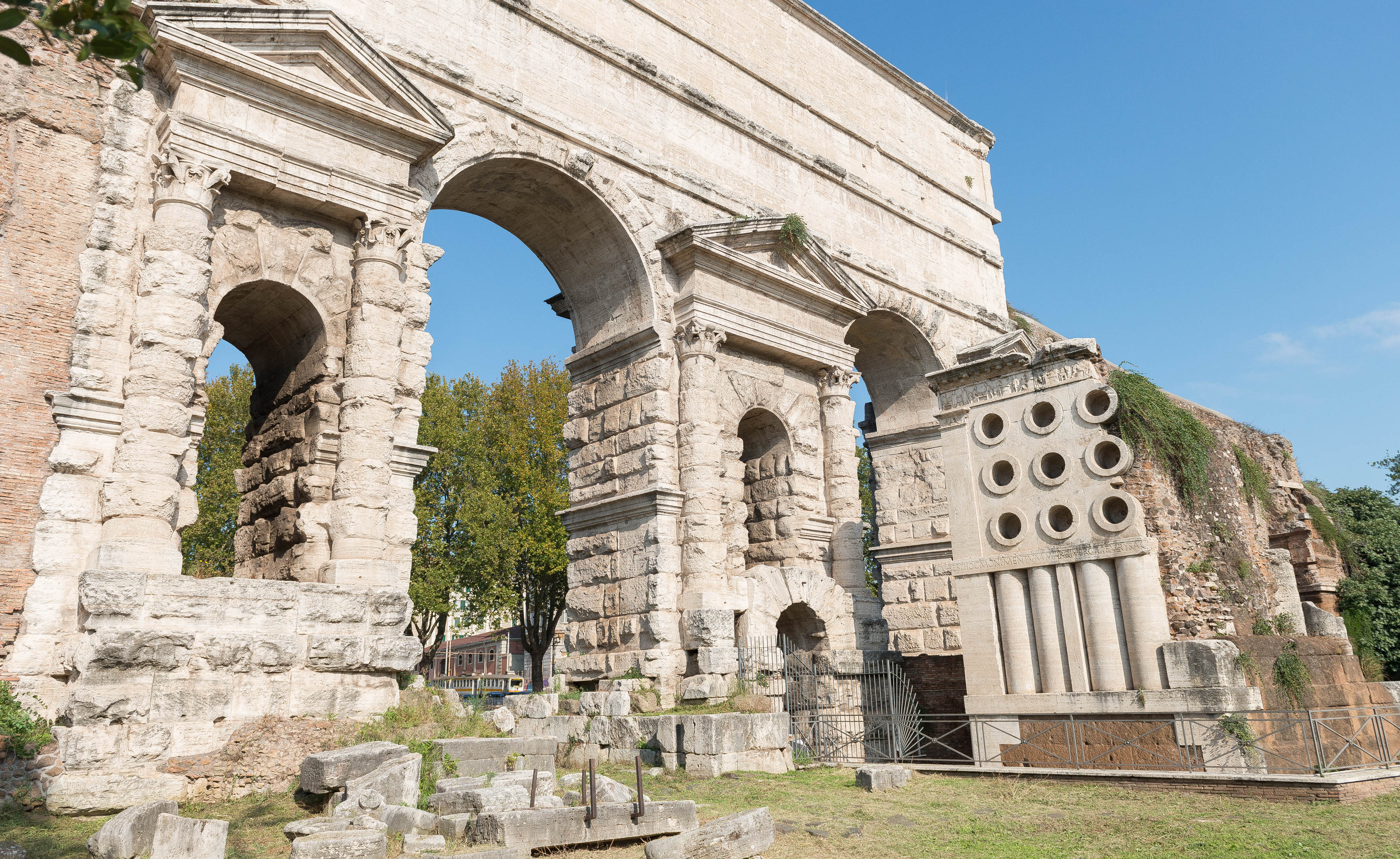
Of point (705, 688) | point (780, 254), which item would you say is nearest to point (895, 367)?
point (780, 254)

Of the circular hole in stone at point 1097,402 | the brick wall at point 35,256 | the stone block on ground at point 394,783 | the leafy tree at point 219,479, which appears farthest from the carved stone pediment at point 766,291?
the leafy tree at point 219,479

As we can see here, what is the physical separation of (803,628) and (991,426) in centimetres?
451

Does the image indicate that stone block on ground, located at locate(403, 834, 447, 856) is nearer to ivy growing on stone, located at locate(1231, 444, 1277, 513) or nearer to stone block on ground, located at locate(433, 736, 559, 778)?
stone block on ground, located at locate(433, 736, 559, 778)

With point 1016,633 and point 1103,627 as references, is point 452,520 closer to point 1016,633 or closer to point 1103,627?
point 1016,633

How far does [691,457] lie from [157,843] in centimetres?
841

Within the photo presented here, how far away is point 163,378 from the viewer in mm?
8391

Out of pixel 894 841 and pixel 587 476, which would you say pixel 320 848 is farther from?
pixel 587 476

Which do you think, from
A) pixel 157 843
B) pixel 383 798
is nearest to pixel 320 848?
pixel 157 843

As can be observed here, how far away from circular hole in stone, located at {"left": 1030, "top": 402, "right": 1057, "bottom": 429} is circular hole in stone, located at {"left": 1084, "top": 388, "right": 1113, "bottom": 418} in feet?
1.64

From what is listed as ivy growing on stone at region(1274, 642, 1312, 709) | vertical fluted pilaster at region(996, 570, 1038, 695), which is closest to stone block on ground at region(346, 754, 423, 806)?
vertical fluted pilaster at region(996, 570, 1038, 695)

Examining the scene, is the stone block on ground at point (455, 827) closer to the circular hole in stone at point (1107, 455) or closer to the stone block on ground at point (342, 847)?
the stone block on ground at point (342, 847)

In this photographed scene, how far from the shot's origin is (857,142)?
59.9 feet

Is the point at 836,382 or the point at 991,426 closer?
the point at 991,426

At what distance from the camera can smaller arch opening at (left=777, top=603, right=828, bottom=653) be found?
14359 millimetres
